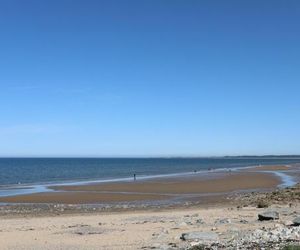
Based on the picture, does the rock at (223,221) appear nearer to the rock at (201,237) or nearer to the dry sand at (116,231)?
the dry sand at (116,231)

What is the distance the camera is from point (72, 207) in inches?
1249

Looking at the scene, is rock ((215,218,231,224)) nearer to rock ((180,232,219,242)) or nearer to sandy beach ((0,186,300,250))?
sandy beach ((0,186,300,250))

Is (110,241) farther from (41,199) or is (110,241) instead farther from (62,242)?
(41,199)

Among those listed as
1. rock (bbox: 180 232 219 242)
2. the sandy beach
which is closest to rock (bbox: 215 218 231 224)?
the sandy beach

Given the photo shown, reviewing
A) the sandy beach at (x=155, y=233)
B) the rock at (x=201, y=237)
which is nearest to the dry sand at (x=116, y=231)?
the sandy beach at (x=155, y=233)

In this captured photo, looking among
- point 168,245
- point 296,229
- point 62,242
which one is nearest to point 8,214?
point 62,242

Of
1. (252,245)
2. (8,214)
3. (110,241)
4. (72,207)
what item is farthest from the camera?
(72,207)

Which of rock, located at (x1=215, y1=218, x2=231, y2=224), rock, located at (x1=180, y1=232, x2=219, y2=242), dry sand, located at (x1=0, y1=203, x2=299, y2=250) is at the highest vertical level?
rock, located at (x1=180, y1=232, x2=219, y2=242)

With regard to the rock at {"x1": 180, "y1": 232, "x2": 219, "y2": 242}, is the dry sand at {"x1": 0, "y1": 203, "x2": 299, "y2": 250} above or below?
below

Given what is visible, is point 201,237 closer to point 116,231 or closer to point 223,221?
point 116,231

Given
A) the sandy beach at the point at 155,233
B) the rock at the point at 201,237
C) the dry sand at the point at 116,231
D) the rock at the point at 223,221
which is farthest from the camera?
the rock at the point at 223,221

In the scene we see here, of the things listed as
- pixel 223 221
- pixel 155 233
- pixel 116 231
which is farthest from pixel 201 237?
pixel 223 221

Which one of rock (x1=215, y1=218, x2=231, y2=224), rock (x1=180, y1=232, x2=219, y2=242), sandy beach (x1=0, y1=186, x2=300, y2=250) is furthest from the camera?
rock (x1=215, y1=218, x2=231, y2=224)

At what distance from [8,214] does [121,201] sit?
33.7 feet
